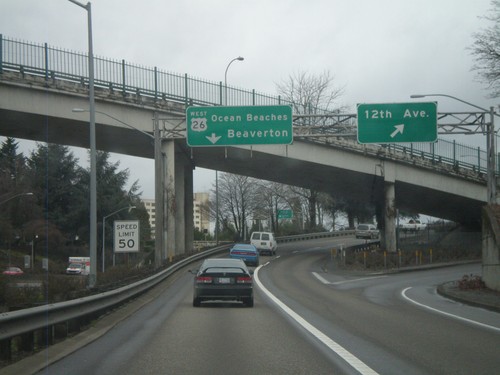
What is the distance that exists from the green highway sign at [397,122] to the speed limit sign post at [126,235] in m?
10.8

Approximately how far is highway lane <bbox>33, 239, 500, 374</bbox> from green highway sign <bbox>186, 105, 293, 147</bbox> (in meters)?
10.6

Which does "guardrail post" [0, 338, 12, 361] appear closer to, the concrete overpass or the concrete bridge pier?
the concrete overpass

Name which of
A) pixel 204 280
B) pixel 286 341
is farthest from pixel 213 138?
pixel 286 341

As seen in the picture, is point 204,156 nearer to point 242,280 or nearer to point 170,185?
point 170,185

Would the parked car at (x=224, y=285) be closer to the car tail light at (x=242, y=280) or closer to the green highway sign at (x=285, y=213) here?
the car tail light at (x=242, y=280)

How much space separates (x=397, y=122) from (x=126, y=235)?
12868 mm

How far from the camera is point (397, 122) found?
94.6ft

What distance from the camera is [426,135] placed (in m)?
28.7

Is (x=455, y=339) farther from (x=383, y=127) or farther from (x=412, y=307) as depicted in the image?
(x=383, y=127)

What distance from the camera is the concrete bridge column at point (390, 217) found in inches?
1905

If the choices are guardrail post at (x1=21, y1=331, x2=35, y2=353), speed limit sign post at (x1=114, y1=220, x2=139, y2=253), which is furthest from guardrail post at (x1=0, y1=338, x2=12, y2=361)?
speed limit sign post at (x1=114, y1=220, x2=139, y2=253)

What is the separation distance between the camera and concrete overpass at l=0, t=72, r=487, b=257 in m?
37.7

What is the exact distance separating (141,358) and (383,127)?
→ 21517mm

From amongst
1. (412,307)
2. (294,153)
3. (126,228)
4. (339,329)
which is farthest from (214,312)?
(294,153)
